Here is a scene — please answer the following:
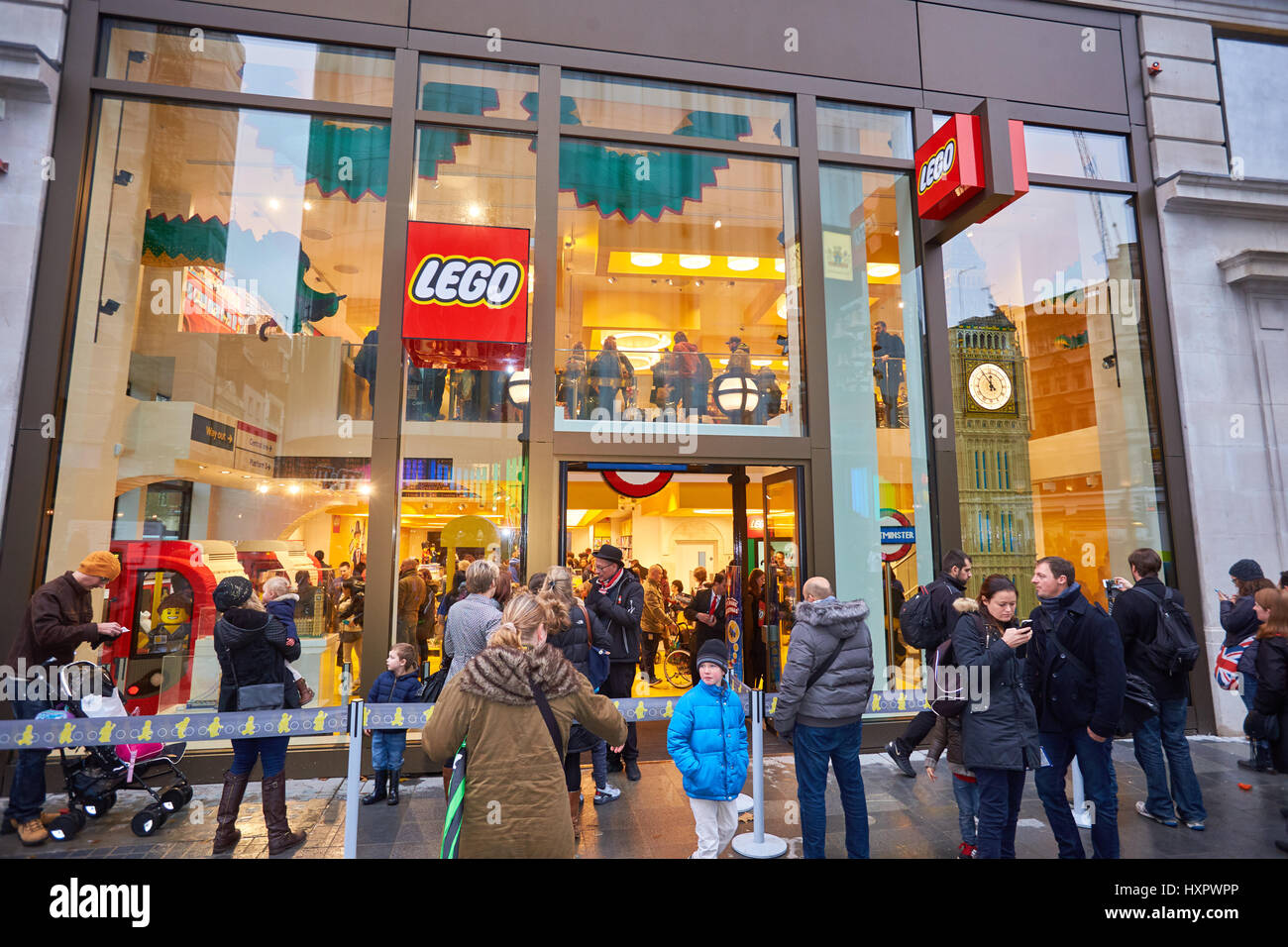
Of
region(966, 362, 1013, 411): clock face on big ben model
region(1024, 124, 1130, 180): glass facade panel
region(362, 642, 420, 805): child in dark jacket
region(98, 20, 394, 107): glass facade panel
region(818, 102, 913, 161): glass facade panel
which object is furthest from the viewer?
region(1024, 124, 1130, 180): glass facade panel

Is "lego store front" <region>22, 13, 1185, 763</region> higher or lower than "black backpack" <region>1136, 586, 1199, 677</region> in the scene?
higher

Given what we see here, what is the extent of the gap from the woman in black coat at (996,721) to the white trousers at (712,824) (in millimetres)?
1445

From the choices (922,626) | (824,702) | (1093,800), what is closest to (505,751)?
(824,702)

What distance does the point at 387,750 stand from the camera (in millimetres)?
5566

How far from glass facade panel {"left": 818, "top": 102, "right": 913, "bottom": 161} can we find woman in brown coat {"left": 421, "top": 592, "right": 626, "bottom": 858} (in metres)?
7.48

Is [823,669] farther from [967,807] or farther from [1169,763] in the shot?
[1169,763]

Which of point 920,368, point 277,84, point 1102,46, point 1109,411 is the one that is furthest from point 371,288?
point 1102,46

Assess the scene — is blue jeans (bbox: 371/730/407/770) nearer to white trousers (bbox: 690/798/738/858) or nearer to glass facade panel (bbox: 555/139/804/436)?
white trousers (bbox: 690/798/738/858)

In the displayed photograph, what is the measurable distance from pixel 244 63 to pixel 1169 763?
34.7 feet

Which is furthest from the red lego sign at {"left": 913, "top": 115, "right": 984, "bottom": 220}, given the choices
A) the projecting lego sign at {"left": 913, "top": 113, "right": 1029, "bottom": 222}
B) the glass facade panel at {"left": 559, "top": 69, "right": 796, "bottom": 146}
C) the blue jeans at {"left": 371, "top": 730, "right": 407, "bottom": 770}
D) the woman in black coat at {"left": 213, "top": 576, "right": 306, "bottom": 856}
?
the blue jeans at {"left": 371, "top": 730, "right": 407, "bottom": 770}

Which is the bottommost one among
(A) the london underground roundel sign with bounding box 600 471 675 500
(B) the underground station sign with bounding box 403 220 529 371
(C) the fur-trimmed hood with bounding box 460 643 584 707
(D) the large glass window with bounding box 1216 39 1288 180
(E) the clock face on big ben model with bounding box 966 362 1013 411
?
(C) the fur-trimmed hood with bounding box 460 643 584 707

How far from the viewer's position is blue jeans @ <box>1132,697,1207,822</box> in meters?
5.02

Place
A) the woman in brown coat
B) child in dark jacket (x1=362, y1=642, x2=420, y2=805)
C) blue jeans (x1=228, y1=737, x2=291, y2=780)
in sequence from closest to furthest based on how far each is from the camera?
the woman in brown coat → blue jeans (x1=228, y1=737, x2=291, y2=780) → child in dark jacket (x1=362, y1=642, x2=420, y2=805)
